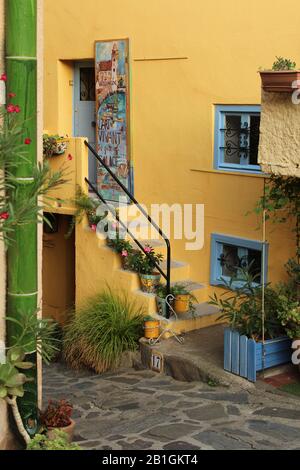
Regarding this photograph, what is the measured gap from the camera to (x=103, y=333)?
32.7 feet

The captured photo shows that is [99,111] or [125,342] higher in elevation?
[99,111]

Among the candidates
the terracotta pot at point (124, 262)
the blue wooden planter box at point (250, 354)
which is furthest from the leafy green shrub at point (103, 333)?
the blue wooden planter box at point (250, 354)

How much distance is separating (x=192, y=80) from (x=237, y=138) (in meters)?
1.03

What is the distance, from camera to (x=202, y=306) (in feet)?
34.7

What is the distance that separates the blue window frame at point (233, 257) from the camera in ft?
33.0

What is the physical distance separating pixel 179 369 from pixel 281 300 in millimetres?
1473

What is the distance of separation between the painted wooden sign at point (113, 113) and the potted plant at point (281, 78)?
3.84m

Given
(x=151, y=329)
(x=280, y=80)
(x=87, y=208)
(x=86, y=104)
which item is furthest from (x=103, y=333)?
(x=86, y=104)

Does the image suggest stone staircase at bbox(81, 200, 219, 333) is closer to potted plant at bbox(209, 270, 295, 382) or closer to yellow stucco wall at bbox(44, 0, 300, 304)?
yellow stucco wall at bbox(44, 0, 300, 304)

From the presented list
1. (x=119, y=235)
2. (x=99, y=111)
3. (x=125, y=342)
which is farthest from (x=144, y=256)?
(x=99, y=111)

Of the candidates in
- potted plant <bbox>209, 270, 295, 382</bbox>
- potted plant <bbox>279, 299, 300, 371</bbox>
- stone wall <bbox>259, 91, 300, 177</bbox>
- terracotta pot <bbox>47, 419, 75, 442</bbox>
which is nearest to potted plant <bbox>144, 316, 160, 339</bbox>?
potted plant <bbox>209, 270, 295, 382</bbox>

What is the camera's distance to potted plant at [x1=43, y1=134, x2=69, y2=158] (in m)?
10.9

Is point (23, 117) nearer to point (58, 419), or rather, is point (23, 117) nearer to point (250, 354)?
point (58, 419)

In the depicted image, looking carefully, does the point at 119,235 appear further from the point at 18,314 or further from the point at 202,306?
the point at 18,314
